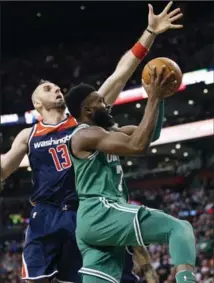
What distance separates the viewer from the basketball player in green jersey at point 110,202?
151 inches

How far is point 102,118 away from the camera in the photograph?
14.0 feet

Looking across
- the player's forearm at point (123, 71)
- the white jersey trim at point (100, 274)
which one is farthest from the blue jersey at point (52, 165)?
the white jersey trim at point (100, 274)

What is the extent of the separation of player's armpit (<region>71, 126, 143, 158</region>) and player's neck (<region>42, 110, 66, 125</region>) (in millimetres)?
970

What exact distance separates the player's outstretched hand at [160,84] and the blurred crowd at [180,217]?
849 centimetres

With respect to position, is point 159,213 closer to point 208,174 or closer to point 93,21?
point 208,174

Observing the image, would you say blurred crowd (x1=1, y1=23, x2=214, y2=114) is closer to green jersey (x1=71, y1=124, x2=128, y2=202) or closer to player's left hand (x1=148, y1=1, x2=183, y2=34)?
player's left hand (x1=148, y1=1, x2=183, y2=34)

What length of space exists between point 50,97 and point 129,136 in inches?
55.9

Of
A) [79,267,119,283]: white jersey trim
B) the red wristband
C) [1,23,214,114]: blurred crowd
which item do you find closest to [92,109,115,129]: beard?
[79,267,119,283]: white jersey trim

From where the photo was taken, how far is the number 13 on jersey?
16.3ft

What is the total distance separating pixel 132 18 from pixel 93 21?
1349 mm

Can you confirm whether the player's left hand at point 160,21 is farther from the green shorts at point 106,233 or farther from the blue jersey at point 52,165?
the green shorts at point 106,233

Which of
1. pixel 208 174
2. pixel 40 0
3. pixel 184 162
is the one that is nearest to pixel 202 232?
pixel 208 174

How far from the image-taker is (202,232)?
1508 cm

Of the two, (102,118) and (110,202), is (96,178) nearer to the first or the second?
(110,202)
